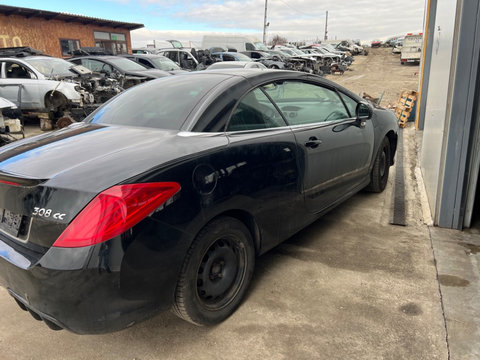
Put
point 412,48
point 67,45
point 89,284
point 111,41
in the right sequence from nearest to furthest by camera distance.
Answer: point 89,284
point 67,45
point 412,48
point 111,41

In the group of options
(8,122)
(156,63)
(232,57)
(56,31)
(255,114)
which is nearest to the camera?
(255,114)

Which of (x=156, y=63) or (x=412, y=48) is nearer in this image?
(x=156, y=63)

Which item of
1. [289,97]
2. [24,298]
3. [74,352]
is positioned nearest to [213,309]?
[74,352]

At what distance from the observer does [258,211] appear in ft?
8.37

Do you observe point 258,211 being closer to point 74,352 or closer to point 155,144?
point 155,144

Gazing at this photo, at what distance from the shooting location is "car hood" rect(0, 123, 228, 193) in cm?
188

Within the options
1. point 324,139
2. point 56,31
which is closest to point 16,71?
point 324,139

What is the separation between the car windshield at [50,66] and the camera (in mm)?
10047

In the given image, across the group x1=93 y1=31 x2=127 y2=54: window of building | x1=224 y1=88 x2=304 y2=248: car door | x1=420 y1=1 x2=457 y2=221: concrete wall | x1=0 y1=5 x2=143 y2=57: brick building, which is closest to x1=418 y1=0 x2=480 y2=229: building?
x1=420 y1=1 x2=457 y2=221: concrete wall

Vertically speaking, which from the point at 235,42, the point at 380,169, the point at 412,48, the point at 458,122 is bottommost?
the point at 380,169

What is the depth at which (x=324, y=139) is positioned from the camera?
126 inches

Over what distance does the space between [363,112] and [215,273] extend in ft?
8.15

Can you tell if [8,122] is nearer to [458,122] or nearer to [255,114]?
[255,114]

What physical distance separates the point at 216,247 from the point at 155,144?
739 mm
